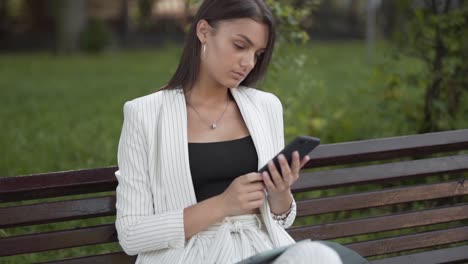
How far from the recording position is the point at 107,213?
292 cm

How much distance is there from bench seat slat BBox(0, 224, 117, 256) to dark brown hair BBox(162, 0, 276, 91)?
0.60m

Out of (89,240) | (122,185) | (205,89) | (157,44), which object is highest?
(205,89)

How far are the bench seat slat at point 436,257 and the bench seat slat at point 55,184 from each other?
1.21 meters

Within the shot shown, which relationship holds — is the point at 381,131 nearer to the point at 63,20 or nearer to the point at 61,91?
the point at 61,91

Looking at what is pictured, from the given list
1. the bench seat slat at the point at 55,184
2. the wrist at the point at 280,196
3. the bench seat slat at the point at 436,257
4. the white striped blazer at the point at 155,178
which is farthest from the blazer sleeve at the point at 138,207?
the bench seat slat at the point at 436,257

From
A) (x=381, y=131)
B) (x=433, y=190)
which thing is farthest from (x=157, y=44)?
(x=433, y=190)

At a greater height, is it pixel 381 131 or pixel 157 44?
pixel 381 131

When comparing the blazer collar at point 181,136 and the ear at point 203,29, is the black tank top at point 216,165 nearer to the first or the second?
the blazer collar at point 181,136

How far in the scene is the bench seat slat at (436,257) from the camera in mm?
3273

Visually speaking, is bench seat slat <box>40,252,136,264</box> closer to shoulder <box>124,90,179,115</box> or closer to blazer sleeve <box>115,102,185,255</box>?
blazer sleeve <box>115,102,185,255</box>

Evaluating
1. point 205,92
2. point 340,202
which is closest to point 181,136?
point 205,92

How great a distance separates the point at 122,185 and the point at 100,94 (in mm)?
9480

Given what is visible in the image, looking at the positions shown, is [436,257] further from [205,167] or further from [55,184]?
[55,184]

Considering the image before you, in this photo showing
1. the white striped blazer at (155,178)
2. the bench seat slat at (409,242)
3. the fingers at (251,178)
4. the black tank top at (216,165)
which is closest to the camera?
the fingers at (251,178)
